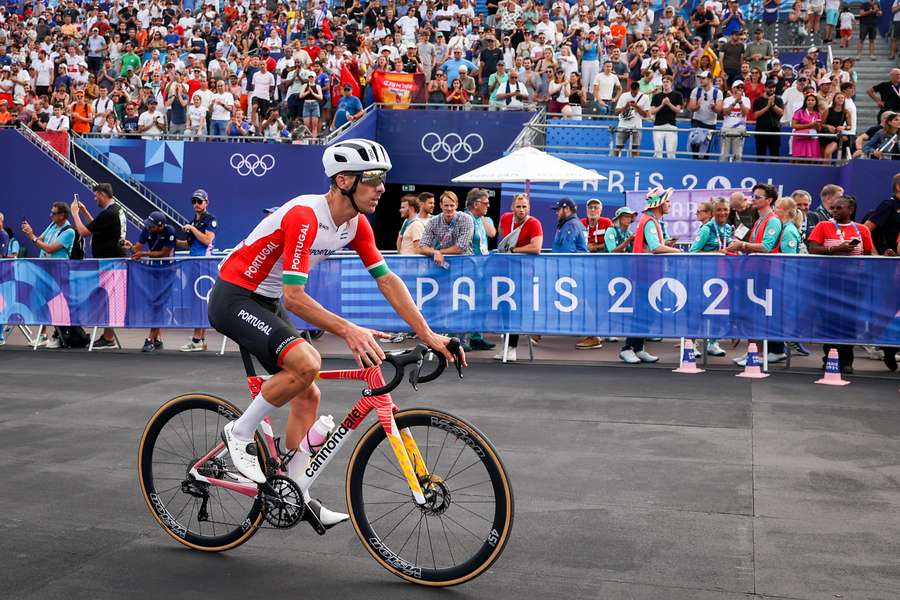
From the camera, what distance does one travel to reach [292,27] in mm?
26688

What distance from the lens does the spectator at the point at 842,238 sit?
39.0 ft

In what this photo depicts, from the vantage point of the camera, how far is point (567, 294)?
12648 millimetres

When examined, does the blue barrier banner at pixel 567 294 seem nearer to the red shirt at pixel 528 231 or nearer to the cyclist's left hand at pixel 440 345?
the red shirt at pixel 528 231

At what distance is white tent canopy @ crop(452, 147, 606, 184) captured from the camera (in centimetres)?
1567

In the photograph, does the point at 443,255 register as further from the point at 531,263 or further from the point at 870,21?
the point at 870,21

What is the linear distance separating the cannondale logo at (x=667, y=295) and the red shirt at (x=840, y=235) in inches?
66.2

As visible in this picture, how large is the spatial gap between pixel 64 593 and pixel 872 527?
14.7 ft

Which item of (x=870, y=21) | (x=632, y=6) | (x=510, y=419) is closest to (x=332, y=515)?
(x=510, y=419)

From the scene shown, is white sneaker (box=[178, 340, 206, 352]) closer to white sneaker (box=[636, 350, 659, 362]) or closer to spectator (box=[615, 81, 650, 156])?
white sneaker (box=[636, 350, 659, 362])

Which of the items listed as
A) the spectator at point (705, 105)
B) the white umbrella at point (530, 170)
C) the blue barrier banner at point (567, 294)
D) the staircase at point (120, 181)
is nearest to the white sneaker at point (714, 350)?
the blue barrier banner at point (567, 294)

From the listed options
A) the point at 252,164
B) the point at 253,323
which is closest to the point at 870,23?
the point at 252,164

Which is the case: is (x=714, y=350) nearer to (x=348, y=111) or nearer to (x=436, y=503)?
(x=436, y=503)

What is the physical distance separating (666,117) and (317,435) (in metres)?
15.6

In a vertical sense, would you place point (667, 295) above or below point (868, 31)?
below
